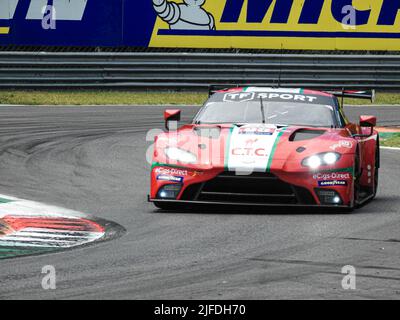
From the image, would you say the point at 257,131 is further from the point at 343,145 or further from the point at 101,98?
the point at 101,98

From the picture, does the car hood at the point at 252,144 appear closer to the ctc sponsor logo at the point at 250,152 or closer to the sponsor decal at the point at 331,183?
the ctc sponsor logo at the point at 250,152

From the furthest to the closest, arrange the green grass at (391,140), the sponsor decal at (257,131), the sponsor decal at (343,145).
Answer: the green grass at (391,140) < the sponsor decal at (257,131) < the sponsor decal at (343,145)

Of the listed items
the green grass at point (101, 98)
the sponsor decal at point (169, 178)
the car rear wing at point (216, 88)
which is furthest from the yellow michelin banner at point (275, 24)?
the sponsor decal at point (169, 178)

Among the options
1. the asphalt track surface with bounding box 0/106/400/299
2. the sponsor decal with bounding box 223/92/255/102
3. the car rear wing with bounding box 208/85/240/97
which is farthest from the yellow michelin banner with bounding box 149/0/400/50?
the sponsor decal with bounding box 223/92/255/102

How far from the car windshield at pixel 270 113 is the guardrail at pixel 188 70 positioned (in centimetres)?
1146

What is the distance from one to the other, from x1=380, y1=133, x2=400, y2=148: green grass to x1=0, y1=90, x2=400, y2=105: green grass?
20.1 ft

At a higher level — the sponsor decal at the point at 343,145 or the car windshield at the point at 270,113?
the car windshield at the point at 270,113

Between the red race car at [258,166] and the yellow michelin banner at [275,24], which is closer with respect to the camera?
the red race car at [258,166]

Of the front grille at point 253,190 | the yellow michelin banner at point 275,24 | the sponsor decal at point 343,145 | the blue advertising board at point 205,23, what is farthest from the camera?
the yellow michelin banner at point 275,24

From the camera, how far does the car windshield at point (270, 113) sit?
403 inches

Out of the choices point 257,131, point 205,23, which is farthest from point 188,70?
point 257,131

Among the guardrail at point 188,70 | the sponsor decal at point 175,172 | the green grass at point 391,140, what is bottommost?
the sponsor decal at point 175,172

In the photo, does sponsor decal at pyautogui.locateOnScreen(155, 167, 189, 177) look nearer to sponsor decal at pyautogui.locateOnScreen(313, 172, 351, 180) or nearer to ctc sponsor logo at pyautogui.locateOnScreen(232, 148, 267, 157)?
ctc sponsor logo at pyautogui.locateOnScreen(232, 148, 267, 157)
